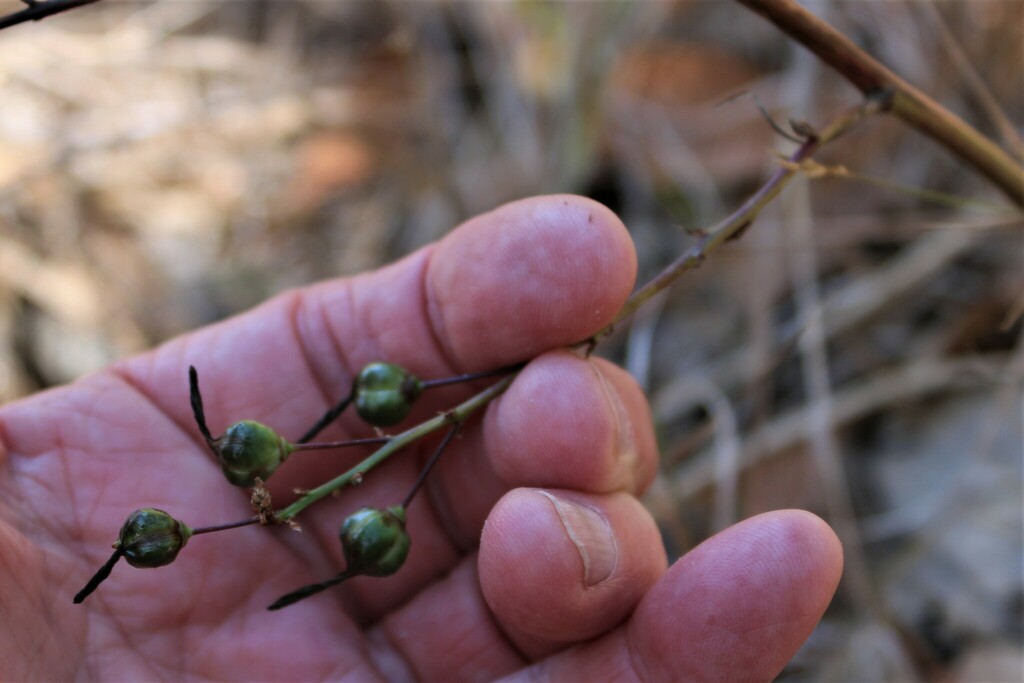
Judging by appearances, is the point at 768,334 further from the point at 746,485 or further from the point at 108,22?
the point at 108,22

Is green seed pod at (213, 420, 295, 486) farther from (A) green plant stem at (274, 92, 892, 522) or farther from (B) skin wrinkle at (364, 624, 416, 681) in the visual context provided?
(B) skin wrinkle at (364, 624, 416, 681)

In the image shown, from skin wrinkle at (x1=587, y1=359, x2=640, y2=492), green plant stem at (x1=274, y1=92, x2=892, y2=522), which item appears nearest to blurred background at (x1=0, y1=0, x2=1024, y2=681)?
green plant stem at (x1=274, y1=92, x2=892, y2=522)

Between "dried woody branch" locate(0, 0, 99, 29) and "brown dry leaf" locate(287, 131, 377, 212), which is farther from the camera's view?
"brown dry leaf" locate(287, 131, 377, 212)

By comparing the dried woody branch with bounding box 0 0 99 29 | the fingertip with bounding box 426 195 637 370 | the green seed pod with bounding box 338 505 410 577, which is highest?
the dried woody branch with bounding box 0 0 99 29

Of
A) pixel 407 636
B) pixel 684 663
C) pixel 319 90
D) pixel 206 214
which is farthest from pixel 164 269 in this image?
pixel 684 663

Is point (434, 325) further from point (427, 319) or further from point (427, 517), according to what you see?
point (427, 517)

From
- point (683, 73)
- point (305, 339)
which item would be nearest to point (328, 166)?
point (683, 73)
